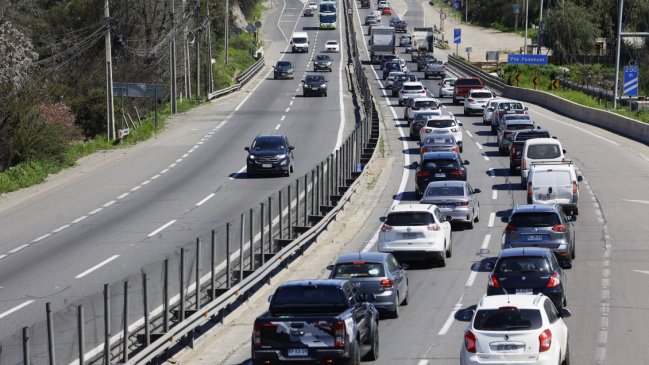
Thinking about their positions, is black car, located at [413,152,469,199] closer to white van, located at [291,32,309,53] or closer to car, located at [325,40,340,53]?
car, located at [325,40,340,53]

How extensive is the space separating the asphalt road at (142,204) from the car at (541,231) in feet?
29.4

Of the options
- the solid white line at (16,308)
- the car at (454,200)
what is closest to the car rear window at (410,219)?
the car at (454,200)

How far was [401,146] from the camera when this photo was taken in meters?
60.1

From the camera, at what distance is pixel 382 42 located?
397 feet

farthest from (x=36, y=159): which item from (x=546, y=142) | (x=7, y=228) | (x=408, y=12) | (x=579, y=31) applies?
(x=408, y=12)

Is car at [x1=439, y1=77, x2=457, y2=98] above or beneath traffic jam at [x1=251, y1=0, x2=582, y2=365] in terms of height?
beneath

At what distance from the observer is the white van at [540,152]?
45.4 meters

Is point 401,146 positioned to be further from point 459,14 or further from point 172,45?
point 459,14

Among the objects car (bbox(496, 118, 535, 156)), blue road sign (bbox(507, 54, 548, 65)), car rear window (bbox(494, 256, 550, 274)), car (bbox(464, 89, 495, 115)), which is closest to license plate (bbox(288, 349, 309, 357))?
car rear window (bbox(494, 256, 550, 274))

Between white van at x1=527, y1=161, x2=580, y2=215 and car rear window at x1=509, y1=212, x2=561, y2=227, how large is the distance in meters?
7.58

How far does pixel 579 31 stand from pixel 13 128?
89592mm

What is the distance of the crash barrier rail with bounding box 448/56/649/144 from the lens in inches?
2469

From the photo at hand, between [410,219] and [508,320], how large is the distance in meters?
13.4

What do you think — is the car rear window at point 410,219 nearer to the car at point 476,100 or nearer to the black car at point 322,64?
the car at point 476,100
